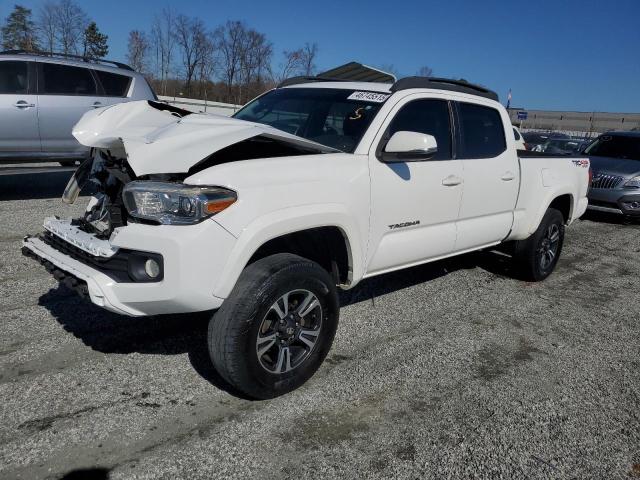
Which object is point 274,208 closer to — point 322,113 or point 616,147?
point 322,113

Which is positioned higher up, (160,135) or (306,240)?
(160,135)

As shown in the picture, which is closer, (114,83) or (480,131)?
(480,131)

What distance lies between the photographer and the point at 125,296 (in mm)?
2617

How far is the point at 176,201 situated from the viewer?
2652 mm

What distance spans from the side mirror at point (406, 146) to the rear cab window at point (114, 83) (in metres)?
6.46

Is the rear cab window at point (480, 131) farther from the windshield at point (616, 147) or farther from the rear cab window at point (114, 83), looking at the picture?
the windshield at point (616, 147)

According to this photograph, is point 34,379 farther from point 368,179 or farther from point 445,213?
point 445,213

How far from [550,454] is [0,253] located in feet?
17.1

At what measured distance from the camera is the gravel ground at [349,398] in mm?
2553

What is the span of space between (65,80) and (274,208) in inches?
264

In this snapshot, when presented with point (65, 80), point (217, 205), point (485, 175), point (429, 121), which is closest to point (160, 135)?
point (217, 205)

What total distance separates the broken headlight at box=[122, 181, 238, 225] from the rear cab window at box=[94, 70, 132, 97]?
21.5 feet

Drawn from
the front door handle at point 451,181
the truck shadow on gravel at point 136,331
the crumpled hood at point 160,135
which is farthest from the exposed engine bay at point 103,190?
the front door handle at point 451,181

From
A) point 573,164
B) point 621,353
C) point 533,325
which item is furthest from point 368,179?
point 573,164
